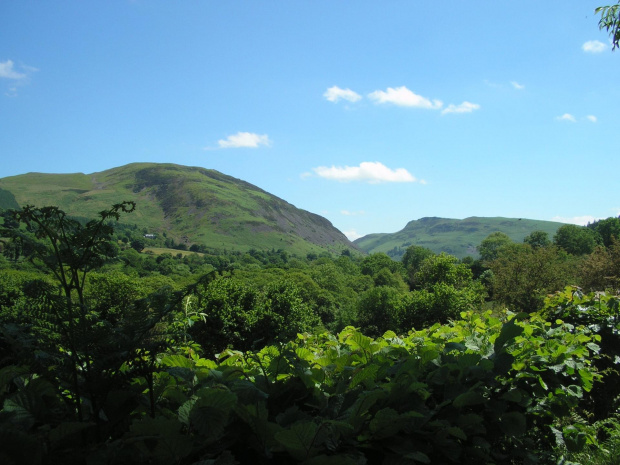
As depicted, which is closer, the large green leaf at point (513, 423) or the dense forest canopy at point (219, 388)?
the dense forest canopy at point (219, 388)

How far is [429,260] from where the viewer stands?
57188mm

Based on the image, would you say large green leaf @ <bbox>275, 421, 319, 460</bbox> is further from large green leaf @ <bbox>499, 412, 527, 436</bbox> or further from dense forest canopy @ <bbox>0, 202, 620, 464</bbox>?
large green leaf @ <bbox>499, 412, 527, 436</bbox>

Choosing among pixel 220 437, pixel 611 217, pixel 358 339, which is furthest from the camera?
pixel 611 217

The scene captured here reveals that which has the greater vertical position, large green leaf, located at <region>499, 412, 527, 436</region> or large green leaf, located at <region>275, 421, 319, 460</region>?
large green leaf, located at <region>275, 421, 319, 460</region>

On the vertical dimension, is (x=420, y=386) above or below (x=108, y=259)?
below

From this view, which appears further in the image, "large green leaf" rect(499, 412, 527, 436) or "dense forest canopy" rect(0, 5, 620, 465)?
"large green leaf" rect(499, 412, 527, 436)

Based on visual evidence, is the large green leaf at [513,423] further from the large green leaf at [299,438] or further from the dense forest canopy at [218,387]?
the large green leaf at [299,438]

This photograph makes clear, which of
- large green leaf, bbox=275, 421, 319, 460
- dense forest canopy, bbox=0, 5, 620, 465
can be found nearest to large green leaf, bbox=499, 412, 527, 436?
dense forest canopy, bbox=0, 5, 620, 465

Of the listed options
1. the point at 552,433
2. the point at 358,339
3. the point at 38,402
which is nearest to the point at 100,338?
the point at 38,402

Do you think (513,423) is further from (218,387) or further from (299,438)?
(218,387)

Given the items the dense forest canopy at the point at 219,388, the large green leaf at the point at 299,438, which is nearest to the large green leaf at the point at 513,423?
the dense forest canopy at the point at 219,388

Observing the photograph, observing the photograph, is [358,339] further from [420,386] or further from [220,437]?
[220,437]

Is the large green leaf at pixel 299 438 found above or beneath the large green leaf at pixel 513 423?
above

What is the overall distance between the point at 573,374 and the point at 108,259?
309cm
